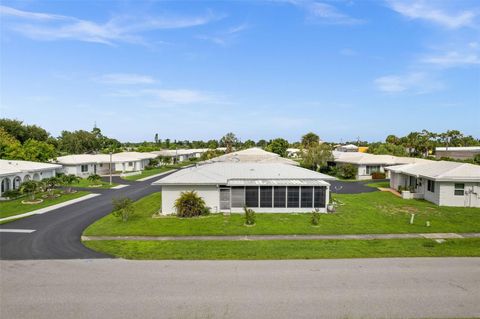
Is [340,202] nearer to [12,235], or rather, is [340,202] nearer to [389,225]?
[389,225]

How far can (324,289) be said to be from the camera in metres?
12.0

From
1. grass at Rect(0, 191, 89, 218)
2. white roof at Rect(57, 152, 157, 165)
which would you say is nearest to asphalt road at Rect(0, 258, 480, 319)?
grass at Rect(0, 191, 89, 218)

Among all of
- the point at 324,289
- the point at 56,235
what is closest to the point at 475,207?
the point at 324,289

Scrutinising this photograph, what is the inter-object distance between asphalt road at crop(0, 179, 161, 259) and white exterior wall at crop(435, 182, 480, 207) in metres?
28.7

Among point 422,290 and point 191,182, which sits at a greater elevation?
point 191,182

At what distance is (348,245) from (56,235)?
1726 centimetres

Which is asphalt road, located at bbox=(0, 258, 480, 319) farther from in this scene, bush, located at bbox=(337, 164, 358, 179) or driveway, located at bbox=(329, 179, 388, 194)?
bush, located at bbox=(337, 164, 358, 179)

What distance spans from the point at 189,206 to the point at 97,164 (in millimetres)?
38591

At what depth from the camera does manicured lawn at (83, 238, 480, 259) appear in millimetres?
15789

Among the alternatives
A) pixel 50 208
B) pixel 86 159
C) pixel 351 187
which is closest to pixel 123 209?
pixel 50 208

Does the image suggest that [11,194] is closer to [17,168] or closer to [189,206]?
[17,168]

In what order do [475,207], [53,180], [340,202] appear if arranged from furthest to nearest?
[53,180] → [340,202] → [475,207]

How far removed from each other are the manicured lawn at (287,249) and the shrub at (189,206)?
618 cm

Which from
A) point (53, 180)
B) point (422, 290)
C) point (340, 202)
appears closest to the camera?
point (422, 290)
